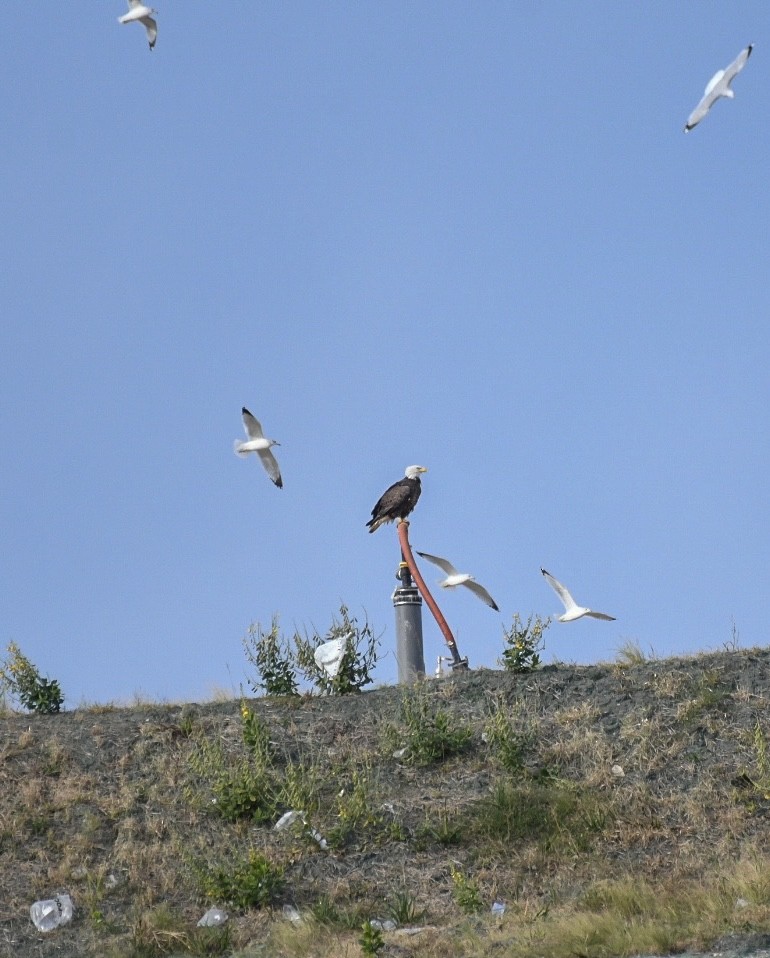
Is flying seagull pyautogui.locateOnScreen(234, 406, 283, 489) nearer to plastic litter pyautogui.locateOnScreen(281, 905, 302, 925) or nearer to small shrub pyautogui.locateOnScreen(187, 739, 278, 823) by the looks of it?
small shrub pyautogui.locateOnScreen(187, 739, 278, 823)

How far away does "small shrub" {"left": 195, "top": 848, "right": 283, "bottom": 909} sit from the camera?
35.3ft

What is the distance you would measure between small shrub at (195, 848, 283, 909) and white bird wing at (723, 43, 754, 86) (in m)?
8.45

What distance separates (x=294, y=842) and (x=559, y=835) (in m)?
2.26

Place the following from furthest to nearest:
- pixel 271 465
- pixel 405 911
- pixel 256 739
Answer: pixel 271 465 → pixel 256 739 → pixel 405 911

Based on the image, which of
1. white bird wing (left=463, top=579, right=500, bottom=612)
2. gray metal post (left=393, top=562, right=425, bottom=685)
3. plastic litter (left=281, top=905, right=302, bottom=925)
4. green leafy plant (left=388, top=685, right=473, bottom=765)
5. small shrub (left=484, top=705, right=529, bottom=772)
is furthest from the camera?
white bird wing (left=463, top=579, right=500, bottom=612)

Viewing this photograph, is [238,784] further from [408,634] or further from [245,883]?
[408,634]

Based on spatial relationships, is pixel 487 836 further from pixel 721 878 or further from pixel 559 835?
pixel 721 878

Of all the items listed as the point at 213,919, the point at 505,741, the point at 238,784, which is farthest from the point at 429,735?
the point at 213,919

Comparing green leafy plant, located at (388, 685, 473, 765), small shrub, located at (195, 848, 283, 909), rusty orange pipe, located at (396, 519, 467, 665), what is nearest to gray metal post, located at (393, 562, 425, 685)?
rusty orange pipe, located at (396, 519, 467, 665)

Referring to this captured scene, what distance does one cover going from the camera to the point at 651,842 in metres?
11.2

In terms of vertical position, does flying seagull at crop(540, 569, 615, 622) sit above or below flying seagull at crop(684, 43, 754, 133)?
below

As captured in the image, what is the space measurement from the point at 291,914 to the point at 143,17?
10478 mm

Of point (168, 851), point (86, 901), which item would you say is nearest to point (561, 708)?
point (168, 851)

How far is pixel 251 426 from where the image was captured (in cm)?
1538
